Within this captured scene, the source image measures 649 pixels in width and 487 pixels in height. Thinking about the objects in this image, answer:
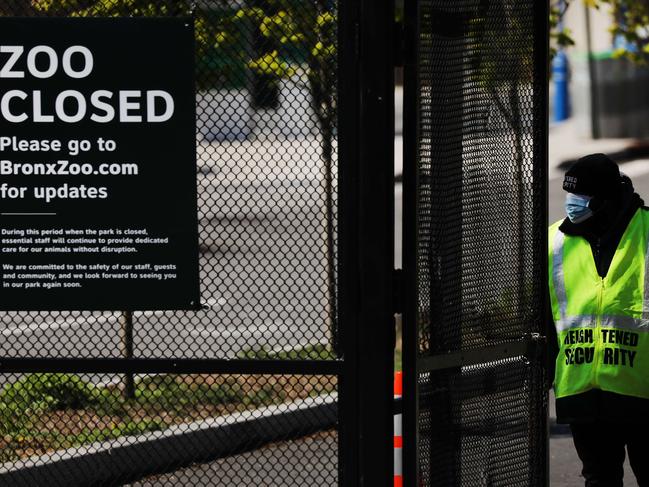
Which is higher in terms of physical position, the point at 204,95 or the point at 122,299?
the point at 204,95

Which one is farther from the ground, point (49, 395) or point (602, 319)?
point (602, 319)

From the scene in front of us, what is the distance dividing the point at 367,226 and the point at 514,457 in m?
1.24

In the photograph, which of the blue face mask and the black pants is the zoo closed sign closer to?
the blue face mask

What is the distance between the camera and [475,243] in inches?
191

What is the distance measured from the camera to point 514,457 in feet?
16.8

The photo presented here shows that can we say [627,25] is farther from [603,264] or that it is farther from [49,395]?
[603,264]

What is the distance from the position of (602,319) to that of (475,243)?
766 millimetres

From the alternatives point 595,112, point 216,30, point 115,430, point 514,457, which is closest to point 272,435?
point 115,430

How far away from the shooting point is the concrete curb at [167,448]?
5.68 meters

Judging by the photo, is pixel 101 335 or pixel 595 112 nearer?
pixel 101 335

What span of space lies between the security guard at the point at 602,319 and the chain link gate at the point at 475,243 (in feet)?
0.46

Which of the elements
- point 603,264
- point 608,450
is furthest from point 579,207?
point 608,450

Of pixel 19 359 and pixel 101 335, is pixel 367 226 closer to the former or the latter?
pixel 19 359

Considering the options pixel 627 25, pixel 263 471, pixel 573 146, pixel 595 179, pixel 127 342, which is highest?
pixel 627 25
